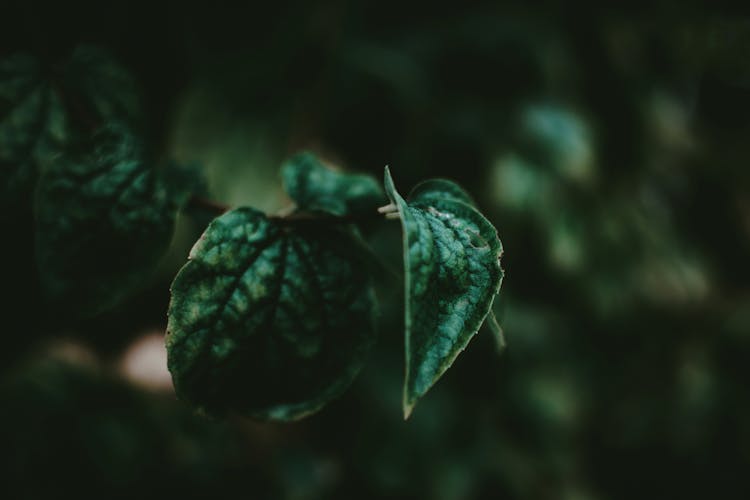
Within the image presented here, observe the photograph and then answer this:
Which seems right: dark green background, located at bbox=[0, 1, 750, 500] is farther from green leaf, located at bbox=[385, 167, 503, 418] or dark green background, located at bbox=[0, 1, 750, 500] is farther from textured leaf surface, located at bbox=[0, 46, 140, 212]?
green leaf, located at bbox=[385, 167, 503, 418]

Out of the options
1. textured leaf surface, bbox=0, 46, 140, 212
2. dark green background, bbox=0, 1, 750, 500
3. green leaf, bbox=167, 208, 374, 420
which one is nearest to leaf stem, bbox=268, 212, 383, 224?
green leaf, bbox=167, 208, 374, 420

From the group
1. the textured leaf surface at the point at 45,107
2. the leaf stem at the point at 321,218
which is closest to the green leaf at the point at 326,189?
the leaf stem at the point at 321,218

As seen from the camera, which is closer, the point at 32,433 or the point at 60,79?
the point at 60,79

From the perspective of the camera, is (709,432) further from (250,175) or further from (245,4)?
(245,4)

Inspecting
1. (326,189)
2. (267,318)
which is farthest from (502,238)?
(267,318)

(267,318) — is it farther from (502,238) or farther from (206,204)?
(502,238)

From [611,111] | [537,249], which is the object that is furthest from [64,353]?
[611,111]
